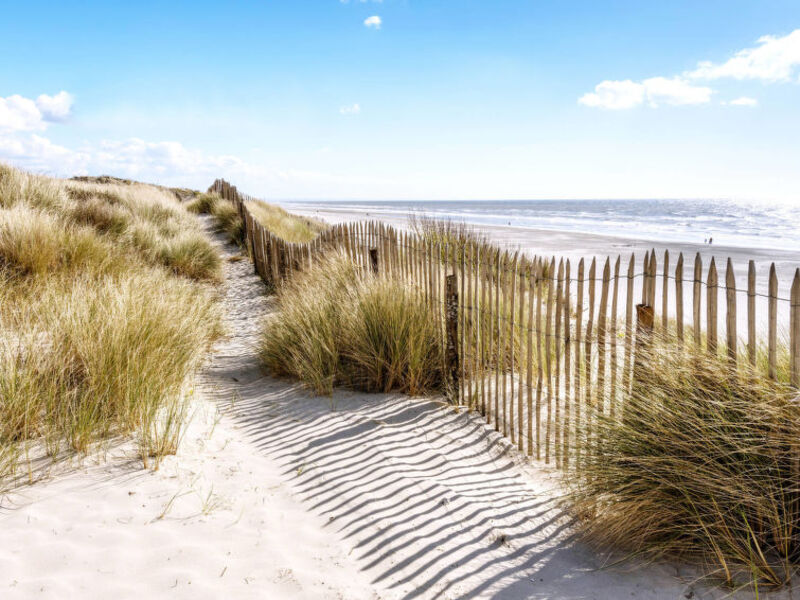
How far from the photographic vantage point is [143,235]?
391 inches

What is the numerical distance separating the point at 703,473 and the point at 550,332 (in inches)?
56.3

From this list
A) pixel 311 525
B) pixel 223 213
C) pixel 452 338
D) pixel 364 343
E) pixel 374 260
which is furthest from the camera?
pixel 223 213

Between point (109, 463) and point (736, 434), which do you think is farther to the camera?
point (109, 463)

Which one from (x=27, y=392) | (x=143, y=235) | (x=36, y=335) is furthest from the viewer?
(x=143, y=235)

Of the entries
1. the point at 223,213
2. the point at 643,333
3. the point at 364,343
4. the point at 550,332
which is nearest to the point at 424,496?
the point at 550,332

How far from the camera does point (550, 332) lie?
3.70 m

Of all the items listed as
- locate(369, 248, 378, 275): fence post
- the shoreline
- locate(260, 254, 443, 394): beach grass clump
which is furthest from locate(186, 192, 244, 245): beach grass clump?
locate(260, 254, 443, 394): beach grass clump

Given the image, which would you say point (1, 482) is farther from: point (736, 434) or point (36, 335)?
point (736, 434)

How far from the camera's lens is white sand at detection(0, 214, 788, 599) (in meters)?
2.36

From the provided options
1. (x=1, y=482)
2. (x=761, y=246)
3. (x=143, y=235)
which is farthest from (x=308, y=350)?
(x=761, y=246)

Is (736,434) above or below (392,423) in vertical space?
above

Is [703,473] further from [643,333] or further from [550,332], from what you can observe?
[550,332]

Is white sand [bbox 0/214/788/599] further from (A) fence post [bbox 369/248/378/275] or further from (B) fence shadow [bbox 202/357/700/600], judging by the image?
(A) fence post [bbox 369/248/378/275]

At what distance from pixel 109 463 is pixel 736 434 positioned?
336 cm
